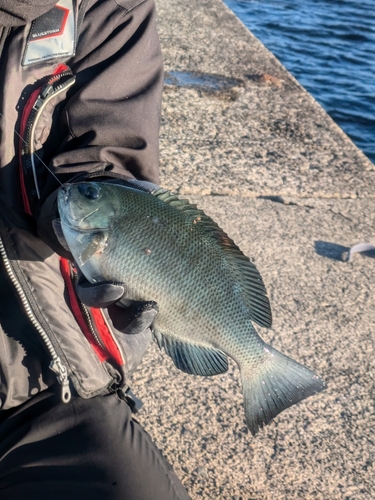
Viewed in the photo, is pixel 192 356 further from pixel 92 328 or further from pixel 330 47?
pixel 330 47

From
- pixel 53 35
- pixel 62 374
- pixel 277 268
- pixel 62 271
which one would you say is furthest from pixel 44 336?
pixel 277 268

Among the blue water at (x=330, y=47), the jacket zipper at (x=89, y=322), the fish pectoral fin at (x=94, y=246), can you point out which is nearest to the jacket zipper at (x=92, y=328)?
the jacket zipper at (x=89, y=322)

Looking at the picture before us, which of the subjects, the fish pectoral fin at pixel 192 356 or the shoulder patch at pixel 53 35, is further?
the shoulder patch at pixel 53 35

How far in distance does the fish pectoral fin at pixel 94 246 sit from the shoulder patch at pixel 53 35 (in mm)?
803

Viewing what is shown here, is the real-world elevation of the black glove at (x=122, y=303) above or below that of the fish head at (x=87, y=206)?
below

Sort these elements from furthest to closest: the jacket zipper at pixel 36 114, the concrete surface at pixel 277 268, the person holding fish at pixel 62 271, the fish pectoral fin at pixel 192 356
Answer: the concrete surface at pixel 277 268, the jacket zipper at pixel 36 114, the person holding fish at pixel 62 271, the fish pectoral fin at pixel 192 356

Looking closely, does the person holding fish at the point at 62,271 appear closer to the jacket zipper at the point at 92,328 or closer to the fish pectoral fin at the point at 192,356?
the jacket zipper at the point at 92,328

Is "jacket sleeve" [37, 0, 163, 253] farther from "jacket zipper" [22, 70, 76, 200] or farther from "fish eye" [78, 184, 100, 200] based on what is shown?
"fish eye" [78, 184, 100, 200]

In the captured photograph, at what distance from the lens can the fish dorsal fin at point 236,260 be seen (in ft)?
7.11

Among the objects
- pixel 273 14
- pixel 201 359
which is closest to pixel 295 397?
pixel 201 359

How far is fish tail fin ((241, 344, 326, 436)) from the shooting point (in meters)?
2.18

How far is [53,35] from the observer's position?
243 centimetres

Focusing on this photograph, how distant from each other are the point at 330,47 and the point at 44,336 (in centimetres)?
1006

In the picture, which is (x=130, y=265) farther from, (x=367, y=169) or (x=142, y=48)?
(x=367, y=169)
